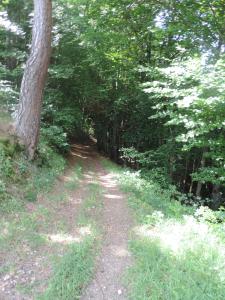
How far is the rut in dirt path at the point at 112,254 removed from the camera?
11.4 feet

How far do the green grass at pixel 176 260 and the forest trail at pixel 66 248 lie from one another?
0.21 metres

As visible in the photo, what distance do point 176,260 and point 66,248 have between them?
1.67 metres

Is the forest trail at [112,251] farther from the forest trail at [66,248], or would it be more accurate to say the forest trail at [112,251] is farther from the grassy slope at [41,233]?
the grassy slope at [41,233]

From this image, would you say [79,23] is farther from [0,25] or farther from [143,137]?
[143,137]

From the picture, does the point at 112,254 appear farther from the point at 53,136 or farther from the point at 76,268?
the point at 53,136

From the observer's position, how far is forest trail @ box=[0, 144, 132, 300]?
11.5 ft

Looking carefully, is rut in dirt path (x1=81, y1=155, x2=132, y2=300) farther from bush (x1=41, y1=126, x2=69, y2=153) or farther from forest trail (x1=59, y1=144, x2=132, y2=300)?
bush (x1=41, y1=126, x2=69, y2=153)

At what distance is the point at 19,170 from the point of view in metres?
6.84

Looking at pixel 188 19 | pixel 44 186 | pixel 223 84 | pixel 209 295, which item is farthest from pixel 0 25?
pixel 209 295

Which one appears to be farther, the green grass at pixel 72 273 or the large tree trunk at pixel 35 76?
the large tree trunk at pixel 35 76

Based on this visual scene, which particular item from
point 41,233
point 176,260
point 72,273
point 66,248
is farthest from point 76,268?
point 176,260

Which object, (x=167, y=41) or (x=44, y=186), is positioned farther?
(x=167, y=41)

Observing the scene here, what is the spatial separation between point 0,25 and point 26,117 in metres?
6.74

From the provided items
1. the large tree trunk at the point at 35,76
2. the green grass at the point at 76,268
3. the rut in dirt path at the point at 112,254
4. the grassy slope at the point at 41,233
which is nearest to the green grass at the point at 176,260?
the rut in dirt path at the point at 112,254
